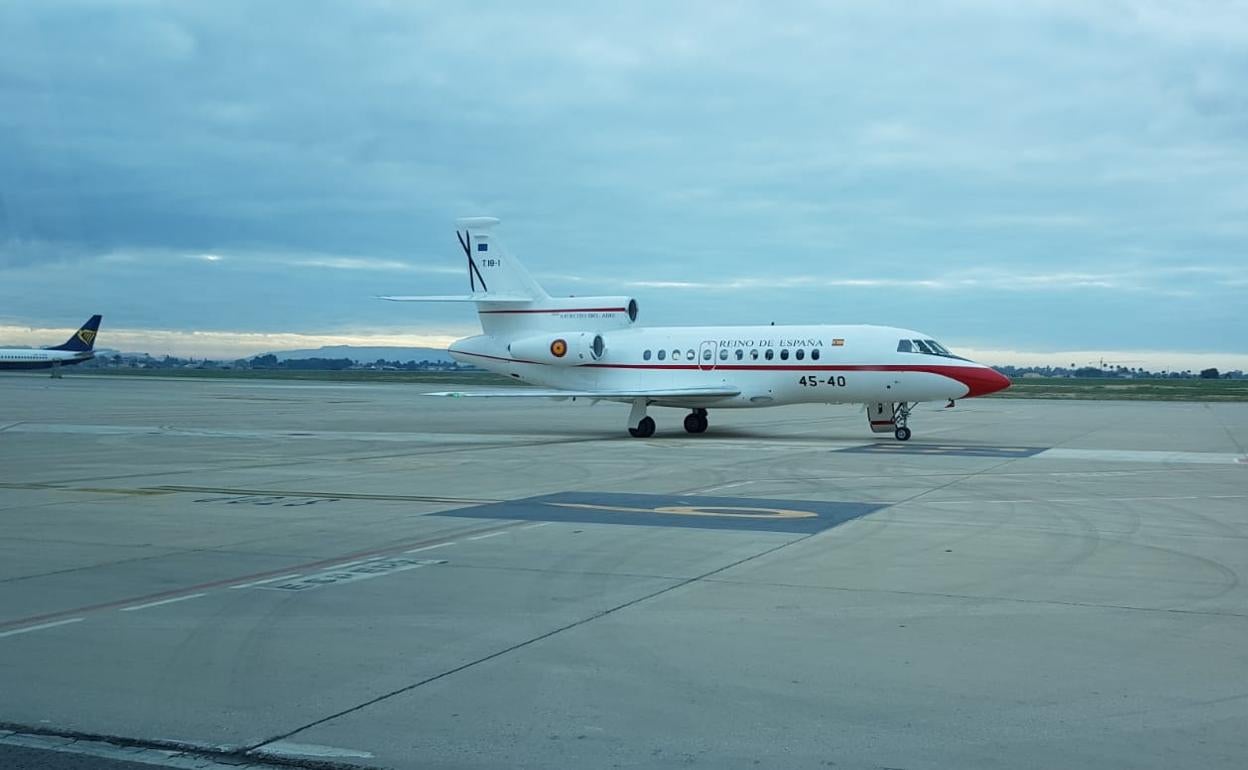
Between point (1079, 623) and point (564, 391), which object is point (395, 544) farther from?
point (564, 391)

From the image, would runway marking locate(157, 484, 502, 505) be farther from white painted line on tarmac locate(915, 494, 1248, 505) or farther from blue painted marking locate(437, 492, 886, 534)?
white painted line on tarmac locate(915, 494, 1248, 505)

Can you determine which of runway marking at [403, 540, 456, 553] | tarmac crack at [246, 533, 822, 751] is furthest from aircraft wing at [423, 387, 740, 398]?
tarmac crack at [246, 533, 822, 751]

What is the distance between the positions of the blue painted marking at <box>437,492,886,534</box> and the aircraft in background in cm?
8760

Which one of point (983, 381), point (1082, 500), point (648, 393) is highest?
point (983, 381)

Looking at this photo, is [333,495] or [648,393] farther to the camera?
[648,393]

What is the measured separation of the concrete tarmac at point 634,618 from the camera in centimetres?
589

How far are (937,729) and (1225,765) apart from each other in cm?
134

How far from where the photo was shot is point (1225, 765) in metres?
5.38

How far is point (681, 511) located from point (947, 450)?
13.1 m

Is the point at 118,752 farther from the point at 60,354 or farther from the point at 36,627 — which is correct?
the point at 60,354

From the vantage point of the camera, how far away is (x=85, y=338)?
93.2 metres

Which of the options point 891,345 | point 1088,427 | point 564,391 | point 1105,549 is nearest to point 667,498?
point 1105,549

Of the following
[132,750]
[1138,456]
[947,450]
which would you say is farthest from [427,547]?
[1138,456]

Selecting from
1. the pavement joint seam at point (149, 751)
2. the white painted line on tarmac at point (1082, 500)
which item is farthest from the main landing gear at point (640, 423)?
the pavement joint seam at point (149, 751)
